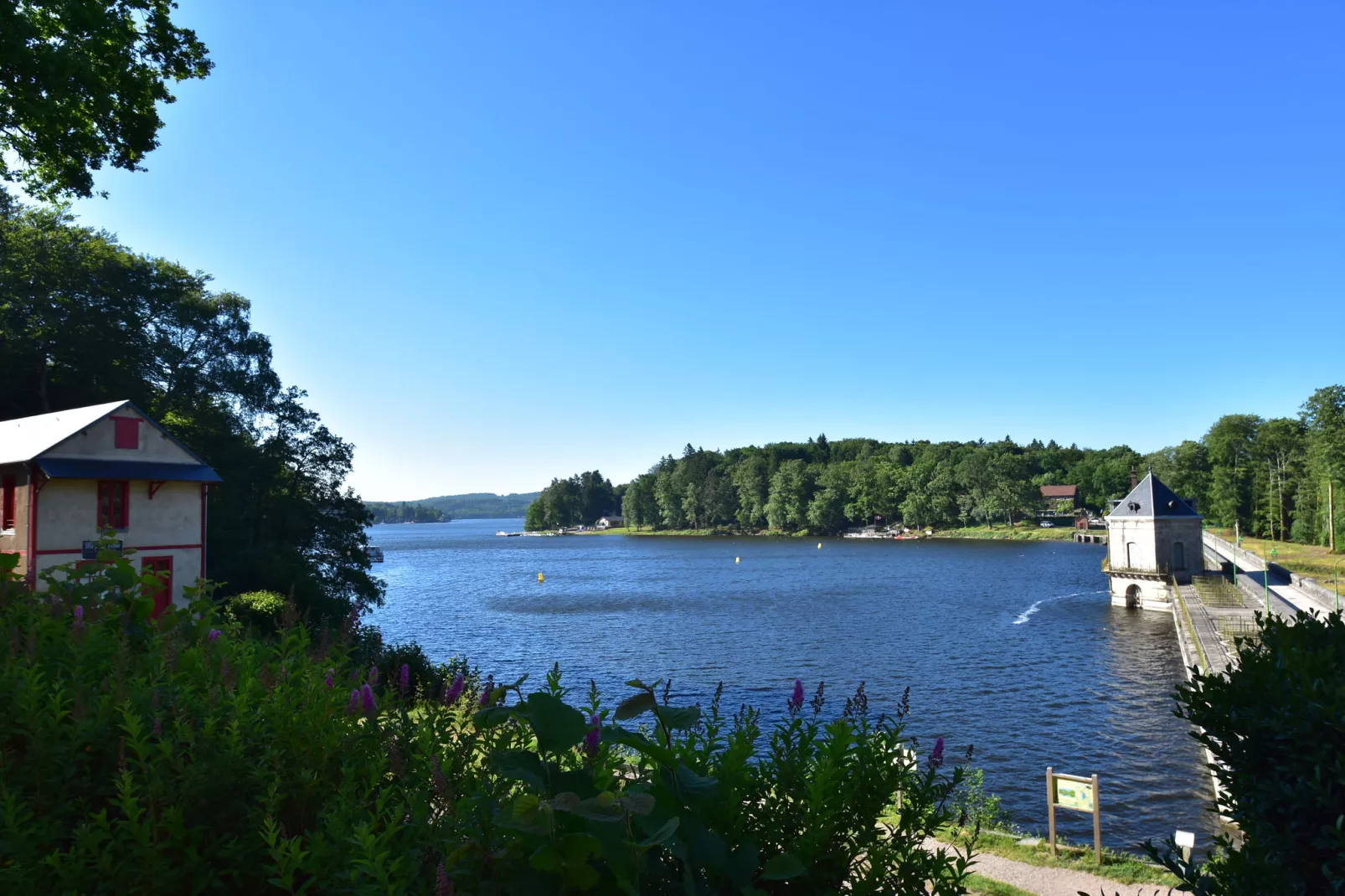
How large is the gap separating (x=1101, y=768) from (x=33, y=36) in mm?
28339

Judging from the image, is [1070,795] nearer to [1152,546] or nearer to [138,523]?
[138,523]

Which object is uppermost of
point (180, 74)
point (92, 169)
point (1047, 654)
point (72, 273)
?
point (72, 273)

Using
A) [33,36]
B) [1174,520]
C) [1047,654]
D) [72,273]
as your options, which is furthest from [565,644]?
[1174,520]

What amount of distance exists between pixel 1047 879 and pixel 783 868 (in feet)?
42.9

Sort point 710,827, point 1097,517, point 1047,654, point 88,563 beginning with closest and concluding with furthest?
point 710,827, point 88,563, point 1047,654, point 1097,517

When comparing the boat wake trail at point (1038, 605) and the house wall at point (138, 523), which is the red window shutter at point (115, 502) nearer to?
the house wall at point (138, 523)

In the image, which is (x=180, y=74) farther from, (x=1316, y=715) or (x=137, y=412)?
(x=1316, y=715)

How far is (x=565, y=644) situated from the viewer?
4181 cm

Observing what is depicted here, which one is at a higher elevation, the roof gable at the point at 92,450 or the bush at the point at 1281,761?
the roof gable at the point at 92,450

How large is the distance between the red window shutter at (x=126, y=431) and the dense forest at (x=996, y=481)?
87.5m

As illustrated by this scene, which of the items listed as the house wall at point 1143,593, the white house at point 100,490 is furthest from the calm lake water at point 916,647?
the white house at point 100,490

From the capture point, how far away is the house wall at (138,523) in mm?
19781

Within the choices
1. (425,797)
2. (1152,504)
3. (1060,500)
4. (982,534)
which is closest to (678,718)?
(425,797)

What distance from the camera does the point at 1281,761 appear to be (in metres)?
4.11
